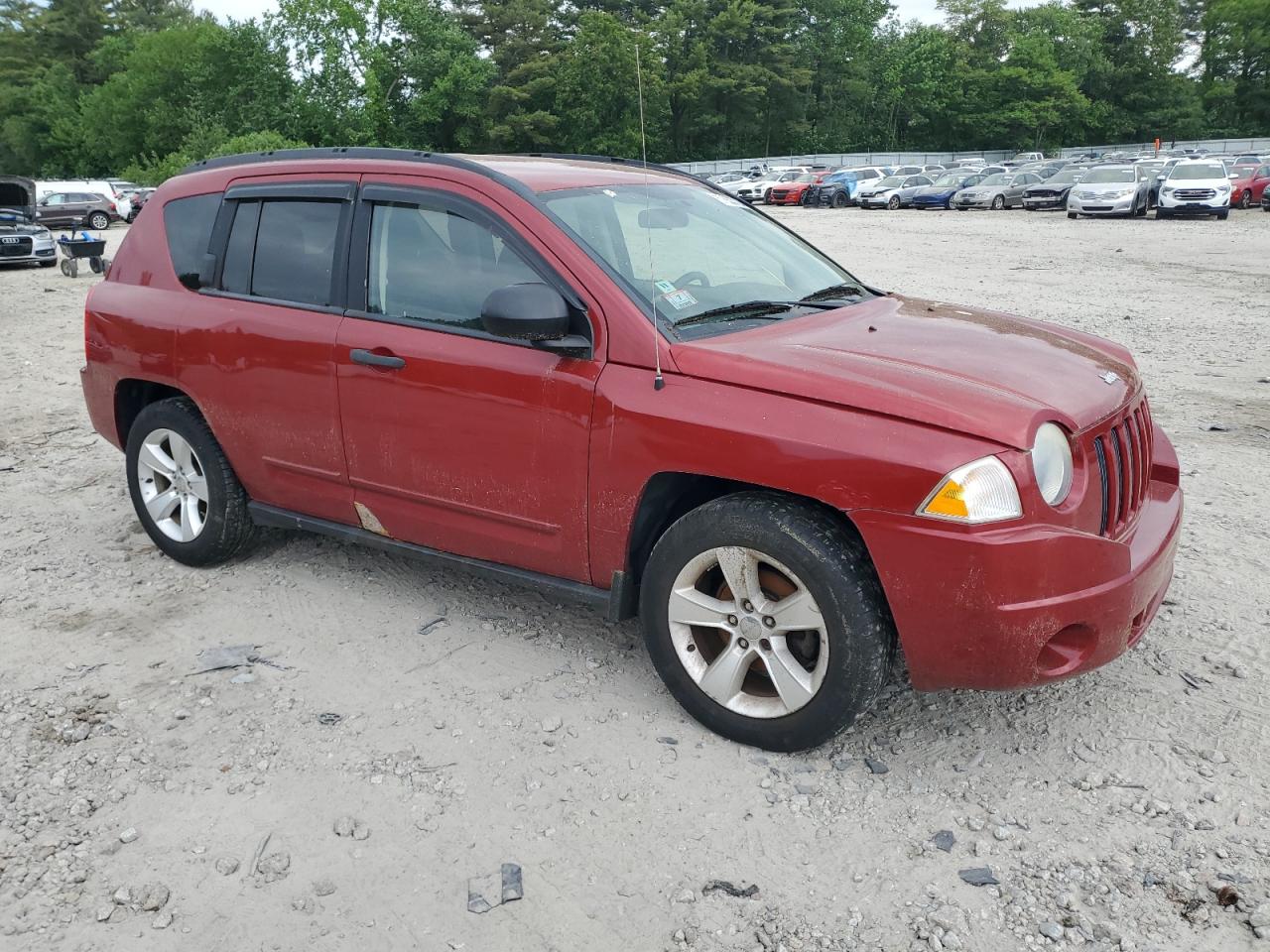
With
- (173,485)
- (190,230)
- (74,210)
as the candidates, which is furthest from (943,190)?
(173,485)

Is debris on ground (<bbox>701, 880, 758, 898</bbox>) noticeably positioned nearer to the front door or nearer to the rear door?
the front door

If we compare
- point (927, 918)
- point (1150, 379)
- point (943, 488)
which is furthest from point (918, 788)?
point (1150, 379)

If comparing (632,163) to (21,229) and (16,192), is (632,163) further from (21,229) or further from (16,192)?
(21,229)

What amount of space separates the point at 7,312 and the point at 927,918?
16.0 m

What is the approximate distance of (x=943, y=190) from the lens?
1465 inches

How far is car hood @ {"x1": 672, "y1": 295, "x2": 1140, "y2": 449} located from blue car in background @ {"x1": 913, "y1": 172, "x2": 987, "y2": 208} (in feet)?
116

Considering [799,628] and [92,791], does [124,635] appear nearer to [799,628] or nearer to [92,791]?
[92,791]

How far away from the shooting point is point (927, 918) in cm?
272

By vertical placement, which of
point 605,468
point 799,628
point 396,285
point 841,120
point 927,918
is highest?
point 841,120

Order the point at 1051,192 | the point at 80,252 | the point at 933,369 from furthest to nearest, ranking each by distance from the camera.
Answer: the point at 1051,192
the point at 80,252
the point at 933,369

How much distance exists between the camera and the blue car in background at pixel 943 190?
121 feet

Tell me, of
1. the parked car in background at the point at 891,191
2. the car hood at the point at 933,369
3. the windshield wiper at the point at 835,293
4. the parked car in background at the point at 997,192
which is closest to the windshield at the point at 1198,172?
the parked car in background at the point at 997,192

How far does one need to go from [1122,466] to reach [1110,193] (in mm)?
28158

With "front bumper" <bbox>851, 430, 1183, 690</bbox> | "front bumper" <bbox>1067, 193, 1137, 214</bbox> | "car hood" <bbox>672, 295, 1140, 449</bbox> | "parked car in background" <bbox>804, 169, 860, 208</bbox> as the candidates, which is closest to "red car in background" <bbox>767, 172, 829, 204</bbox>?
"parked car in background" <bbox>804, 169, 860, 208</bbox>
